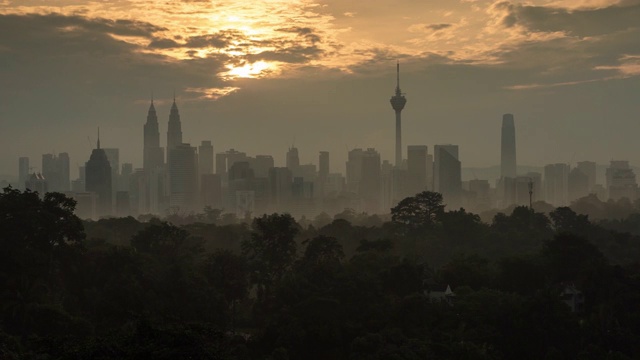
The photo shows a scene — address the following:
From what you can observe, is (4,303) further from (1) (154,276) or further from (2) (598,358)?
(2) (598,358)

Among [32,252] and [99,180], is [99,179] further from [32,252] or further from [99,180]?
[32,252]

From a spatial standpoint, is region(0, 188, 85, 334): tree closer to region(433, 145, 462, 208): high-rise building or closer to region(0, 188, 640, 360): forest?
region(0, 188, 640, 360): forest

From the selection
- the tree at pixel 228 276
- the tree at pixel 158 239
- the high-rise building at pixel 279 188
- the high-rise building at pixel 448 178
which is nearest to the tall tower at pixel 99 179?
the high-rise building at pixel 279 188

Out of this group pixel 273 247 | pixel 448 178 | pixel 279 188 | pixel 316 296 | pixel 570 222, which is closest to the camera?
pixel 316 296

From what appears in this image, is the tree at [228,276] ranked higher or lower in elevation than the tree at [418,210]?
lower

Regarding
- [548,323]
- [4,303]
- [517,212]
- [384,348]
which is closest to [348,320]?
[384,348]

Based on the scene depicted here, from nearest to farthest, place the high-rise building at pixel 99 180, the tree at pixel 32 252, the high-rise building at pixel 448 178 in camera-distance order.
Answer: the tree at pixel 32 252 < the high-rise building at pixel 99 180 < the high-rise building at pixel 448 178

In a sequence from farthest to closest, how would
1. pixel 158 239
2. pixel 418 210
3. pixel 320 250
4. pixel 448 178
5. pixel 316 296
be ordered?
pixel 448 178 < pixel 418 210 < pixel 158 239 < pixel 320 250 < pixel 316 296

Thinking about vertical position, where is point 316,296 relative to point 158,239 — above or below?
below

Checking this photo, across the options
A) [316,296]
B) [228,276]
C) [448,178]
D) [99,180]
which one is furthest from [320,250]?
[448,178]

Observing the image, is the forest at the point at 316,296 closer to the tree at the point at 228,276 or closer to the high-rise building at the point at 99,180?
the tree at the point at 228,276
